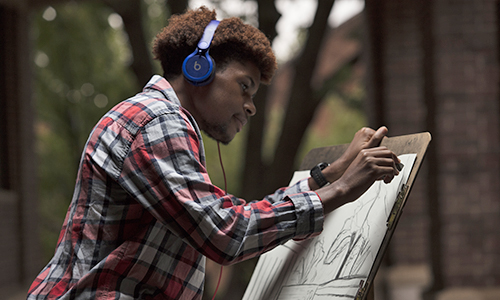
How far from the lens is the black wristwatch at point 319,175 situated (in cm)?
165

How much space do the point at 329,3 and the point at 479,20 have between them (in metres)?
1.93

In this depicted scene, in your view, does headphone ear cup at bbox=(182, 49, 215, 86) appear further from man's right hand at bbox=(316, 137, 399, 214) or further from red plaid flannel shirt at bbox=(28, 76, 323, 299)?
man's right hand at bbox=(316, 137, 399, 214)

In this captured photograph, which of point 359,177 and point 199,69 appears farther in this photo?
point 199,69

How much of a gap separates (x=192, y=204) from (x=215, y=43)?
569 millimetres

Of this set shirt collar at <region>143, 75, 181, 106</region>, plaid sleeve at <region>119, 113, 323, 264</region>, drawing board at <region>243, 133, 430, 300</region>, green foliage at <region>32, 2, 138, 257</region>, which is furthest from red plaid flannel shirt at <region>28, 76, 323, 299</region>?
green foliage at <region>32, 2, 138, 257</region>

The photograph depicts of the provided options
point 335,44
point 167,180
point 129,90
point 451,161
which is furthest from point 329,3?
point 335,44

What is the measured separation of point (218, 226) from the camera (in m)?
1.17

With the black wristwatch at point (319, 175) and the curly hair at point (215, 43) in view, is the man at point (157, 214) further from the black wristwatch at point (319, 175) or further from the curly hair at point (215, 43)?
the black wristwatch at point (319, 175)

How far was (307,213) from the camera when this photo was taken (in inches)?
49.1

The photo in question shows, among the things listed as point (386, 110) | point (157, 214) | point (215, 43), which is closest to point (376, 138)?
point (215, 43)

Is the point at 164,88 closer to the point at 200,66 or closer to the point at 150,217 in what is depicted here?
the point at 200,66

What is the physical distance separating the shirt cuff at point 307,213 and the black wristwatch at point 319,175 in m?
0.40

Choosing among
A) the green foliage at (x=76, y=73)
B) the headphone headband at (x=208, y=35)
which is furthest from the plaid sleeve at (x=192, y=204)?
the green foliage at (x=76, y=73)

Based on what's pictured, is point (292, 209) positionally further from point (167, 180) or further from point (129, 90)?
point (129, 90)
